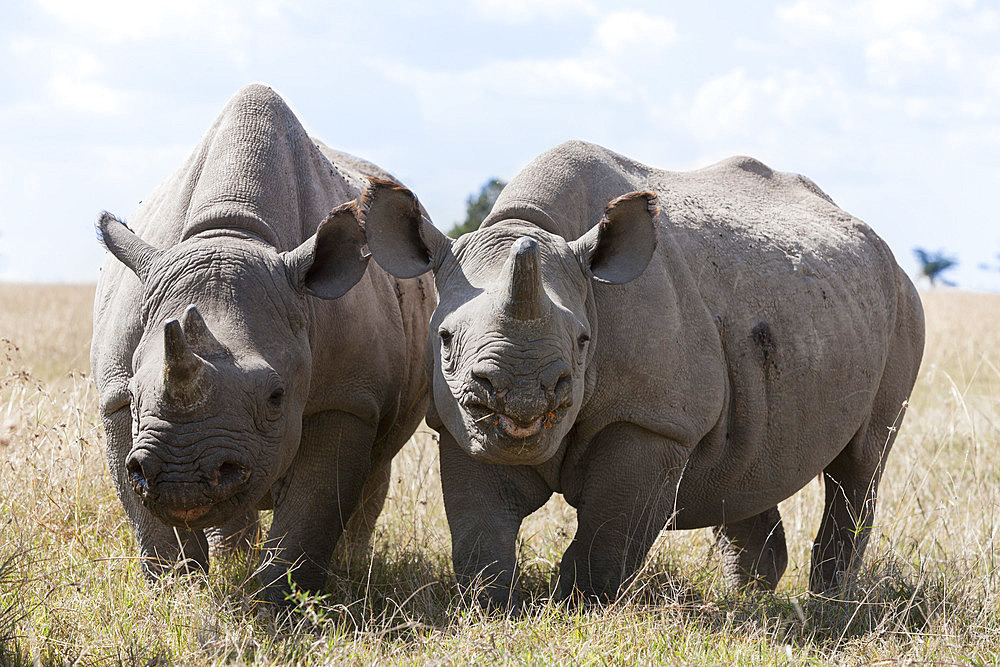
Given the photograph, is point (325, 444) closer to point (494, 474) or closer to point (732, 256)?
point (494, 474)

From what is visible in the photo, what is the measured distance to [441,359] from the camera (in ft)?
15.2

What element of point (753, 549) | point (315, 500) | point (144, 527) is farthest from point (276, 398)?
point (753, 549)

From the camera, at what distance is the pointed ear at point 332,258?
498 centimetres

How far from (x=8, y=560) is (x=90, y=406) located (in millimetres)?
2952

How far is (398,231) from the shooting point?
506 cm

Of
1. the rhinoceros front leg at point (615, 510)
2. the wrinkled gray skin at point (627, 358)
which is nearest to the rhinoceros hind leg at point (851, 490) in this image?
the wrinkled gray skin at point (627, 358)

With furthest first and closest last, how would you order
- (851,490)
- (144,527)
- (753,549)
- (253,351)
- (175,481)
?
(753,549) → (851,490) → (144,527) → (253,351) → (175,481)

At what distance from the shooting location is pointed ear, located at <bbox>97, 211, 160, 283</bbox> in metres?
5.00

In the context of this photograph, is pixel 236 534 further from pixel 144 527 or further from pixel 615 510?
pixel 615 510

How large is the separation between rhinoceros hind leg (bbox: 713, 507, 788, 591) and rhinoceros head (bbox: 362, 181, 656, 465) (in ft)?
8.88

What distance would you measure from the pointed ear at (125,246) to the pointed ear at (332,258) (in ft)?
2.00

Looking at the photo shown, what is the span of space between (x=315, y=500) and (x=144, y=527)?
2.62ft

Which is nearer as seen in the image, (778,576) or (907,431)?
(778,576)

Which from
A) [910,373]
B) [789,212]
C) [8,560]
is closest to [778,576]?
[910,373]
